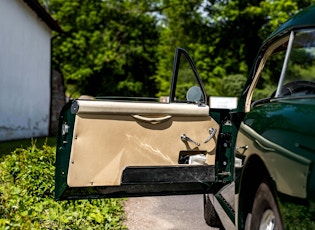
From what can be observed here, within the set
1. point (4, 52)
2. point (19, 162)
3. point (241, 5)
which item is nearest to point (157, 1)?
point (241, 5)

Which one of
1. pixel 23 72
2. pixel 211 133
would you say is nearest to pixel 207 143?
pixel 211 133

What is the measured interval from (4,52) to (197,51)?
19.8m

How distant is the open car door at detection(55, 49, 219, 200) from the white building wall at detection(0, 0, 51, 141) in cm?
1037

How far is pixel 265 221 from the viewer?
8.98ft

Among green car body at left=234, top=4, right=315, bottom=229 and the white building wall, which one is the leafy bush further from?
the white building wall

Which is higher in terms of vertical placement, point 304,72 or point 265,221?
Result: point 304,72

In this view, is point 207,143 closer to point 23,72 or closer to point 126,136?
point 126,136

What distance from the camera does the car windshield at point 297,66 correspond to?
3.07 metres

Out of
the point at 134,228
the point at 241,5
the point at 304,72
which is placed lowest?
the point at 134,228

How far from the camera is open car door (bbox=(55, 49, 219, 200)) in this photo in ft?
12.3

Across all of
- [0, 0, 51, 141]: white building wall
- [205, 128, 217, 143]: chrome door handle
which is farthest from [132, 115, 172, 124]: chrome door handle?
[0, 0, 51, 141]: white building wall

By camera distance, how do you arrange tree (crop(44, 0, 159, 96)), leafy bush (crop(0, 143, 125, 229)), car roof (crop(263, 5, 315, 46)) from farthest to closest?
tree (crop(44, 0, 159, 96)) → leafy bush (crop(0, 143, 125, 229)) → car roof (crop(263, 5, 315, 46))

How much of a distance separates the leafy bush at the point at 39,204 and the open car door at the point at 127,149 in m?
0.46

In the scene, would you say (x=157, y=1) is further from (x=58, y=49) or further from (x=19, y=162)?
(x=19, y=162)
